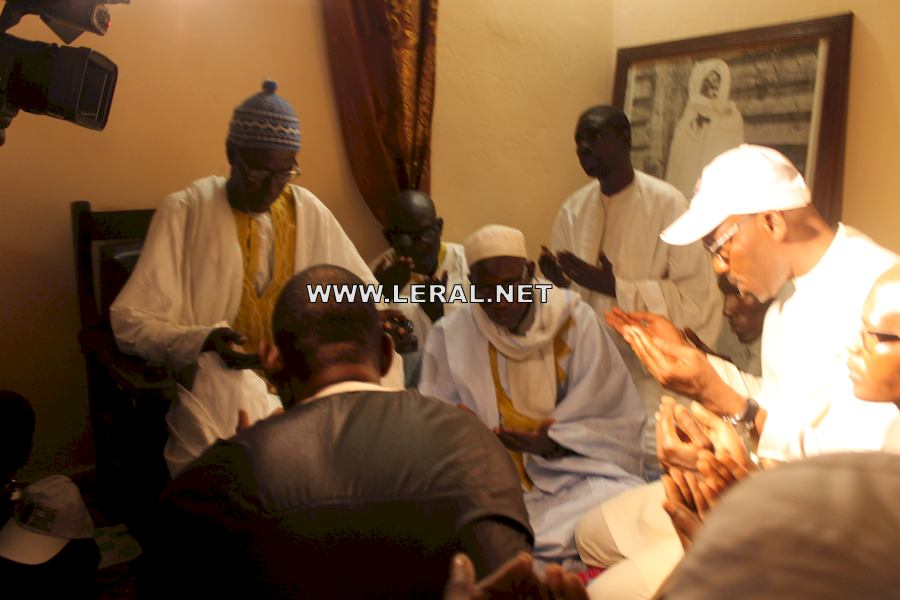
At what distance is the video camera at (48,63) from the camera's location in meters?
2.40

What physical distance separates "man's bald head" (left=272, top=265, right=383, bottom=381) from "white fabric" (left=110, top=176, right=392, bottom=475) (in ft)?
3.50

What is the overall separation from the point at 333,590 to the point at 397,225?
2.28 metres

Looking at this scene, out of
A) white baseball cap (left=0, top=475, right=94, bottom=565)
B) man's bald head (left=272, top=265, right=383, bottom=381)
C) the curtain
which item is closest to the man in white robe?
the curtain

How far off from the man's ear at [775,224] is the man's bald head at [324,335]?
3.26 feet

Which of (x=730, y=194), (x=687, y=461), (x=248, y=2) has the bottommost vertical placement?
(x=687, y=461)

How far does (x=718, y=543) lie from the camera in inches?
31.7

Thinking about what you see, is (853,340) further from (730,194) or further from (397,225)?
(397,225)

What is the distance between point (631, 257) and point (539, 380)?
88 centimetres

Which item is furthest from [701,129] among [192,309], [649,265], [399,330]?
[192,309]

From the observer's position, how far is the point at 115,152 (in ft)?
11.3

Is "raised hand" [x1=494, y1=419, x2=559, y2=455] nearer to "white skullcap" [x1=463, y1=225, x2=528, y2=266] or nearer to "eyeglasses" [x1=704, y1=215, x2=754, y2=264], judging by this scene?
"white skullcap" [x1=463, y1=225, x2=528, y2=266]

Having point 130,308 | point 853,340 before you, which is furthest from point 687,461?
point 130,308

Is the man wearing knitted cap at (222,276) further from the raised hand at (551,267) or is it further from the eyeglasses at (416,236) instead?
the raised hand at (551,267)

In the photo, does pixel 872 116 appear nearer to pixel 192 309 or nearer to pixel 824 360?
pixel 824 360
